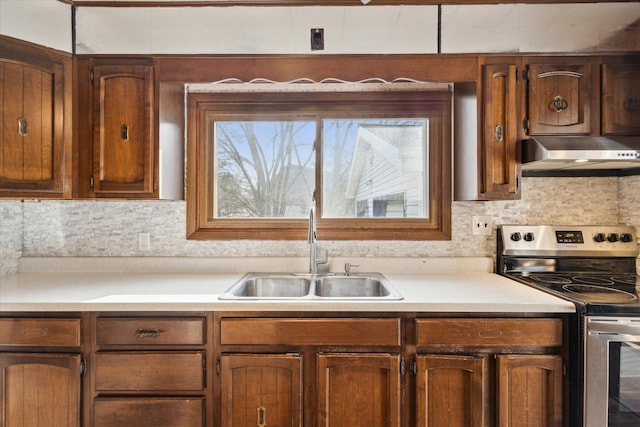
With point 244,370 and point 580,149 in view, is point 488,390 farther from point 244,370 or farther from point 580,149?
point 580,149

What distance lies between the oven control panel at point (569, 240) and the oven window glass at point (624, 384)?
2.28 ft

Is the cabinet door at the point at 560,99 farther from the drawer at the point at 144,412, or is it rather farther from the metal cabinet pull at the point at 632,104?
the drawer at the point at 144,412

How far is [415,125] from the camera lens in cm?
223

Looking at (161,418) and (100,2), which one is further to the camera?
(100,2)

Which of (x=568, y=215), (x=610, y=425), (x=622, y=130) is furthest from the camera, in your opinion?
(x=568, y=215)

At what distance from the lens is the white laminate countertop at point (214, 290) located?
4.91 feet

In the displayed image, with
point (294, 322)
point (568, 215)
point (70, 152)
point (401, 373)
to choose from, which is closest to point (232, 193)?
point (70, 152)

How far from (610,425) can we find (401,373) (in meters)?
0.80

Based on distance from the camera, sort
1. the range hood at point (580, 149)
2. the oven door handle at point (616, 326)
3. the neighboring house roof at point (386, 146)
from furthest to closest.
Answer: the neighboring house roof at point (386, 146)
the range hood at point (580, 149)
the oven door handle at point (616, 326)

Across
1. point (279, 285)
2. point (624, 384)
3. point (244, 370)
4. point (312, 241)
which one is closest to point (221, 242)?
point (279, 285)

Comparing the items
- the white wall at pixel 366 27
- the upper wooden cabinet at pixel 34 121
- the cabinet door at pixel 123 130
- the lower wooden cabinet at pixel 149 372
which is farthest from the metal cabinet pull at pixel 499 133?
the upper wooden cabinet at pixel 34 121

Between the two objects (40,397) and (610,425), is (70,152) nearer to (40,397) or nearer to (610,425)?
(40,397)

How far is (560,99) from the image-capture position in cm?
179

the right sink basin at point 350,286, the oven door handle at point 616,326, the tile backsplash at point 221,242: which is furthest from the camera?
the tile backsplash at point 221,242
